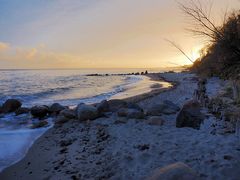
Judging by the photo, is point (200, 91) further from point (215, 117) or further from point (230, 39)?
point (230, 39)

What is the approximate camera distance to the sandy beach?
5.23 meters

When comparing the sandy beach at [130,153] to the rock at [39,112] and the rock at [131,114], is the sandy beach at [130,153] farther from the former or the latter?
the rock at [39,112]

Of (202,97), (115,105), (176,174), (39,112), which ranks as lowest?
(39,112)

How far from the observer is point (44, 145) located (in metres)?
8.49

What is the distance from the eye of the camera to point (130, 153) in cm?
626

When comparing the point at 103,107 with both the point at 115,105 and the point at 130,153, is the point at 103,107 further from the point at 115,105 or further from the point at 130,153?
the point at 130,153

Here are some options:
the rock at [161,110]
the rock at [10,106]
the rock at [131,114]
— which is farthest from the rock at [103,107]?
the rock at [10,106]

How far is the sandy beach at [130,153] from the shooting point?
5227mm

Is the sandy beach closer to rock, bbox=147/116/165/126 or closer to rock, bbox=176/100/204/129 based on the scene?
rock, bbox=147/116/165/126

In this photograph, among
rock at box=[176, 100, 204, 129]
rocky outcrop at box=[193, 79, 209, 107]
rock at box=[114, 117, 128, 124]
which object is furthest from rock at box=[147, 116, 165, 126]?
rocky outcrop at box=[193, 79, 209, 107]

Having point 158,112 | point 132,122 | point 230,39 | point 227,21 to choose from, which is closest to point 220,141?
point 230,39

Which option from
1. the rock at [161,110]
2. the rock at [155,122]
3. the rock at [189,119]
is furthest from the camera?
the rock at [161,110]

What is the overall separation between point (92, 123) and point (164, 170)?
6483 mm

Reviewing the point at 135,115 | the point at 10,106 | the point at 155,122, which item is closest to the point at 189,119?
the point at 155,122
